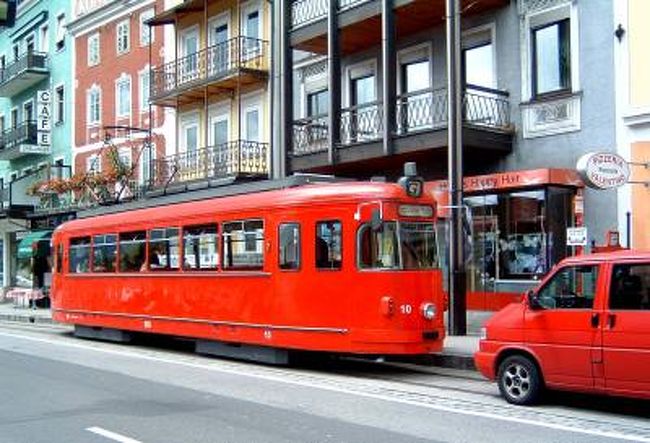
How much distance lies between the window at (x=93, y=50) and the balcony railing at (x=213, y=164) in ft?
30.5

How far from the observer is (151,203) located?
1886 centimetres

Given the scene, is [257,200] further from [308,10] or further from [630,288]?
[308,10]

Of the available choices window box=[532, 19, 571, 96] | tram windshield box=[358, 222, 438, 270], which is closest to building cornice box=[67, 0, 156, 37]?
window box=[532, 19, 571, 96]

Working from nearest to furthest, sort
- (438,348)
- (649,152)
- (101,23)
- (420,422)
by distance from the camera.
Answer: (420,422), (438,348), (649,152), (101,23)

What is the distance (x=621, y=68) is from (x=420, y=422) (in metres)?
10.5

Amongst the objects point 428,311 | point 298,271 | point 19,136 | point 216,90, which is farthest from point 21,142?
point 428,311

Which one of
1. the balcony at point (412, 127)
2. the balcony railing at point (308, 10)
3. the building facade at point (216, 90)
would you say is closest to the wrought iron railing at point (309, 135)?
the balcony at point (412, 127)

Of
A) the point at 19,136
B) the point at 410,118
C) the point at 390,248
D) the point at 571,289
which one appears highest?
the point at 19,136

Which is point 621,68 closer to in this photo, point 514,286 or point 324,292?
point 514,286

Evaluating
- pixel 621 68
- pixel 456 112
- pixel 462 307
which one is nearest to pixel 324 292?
pixel 462 307

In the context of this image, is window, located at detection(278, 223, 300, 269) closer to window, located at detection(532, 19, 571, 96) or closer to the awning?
window, located at detection(532, 19, 571, 96)

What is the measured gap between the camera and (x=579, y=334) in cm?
994

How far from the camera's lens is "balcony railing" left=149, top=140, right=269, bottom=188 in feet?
90.9

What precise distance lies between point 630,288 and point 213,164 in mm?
20971
